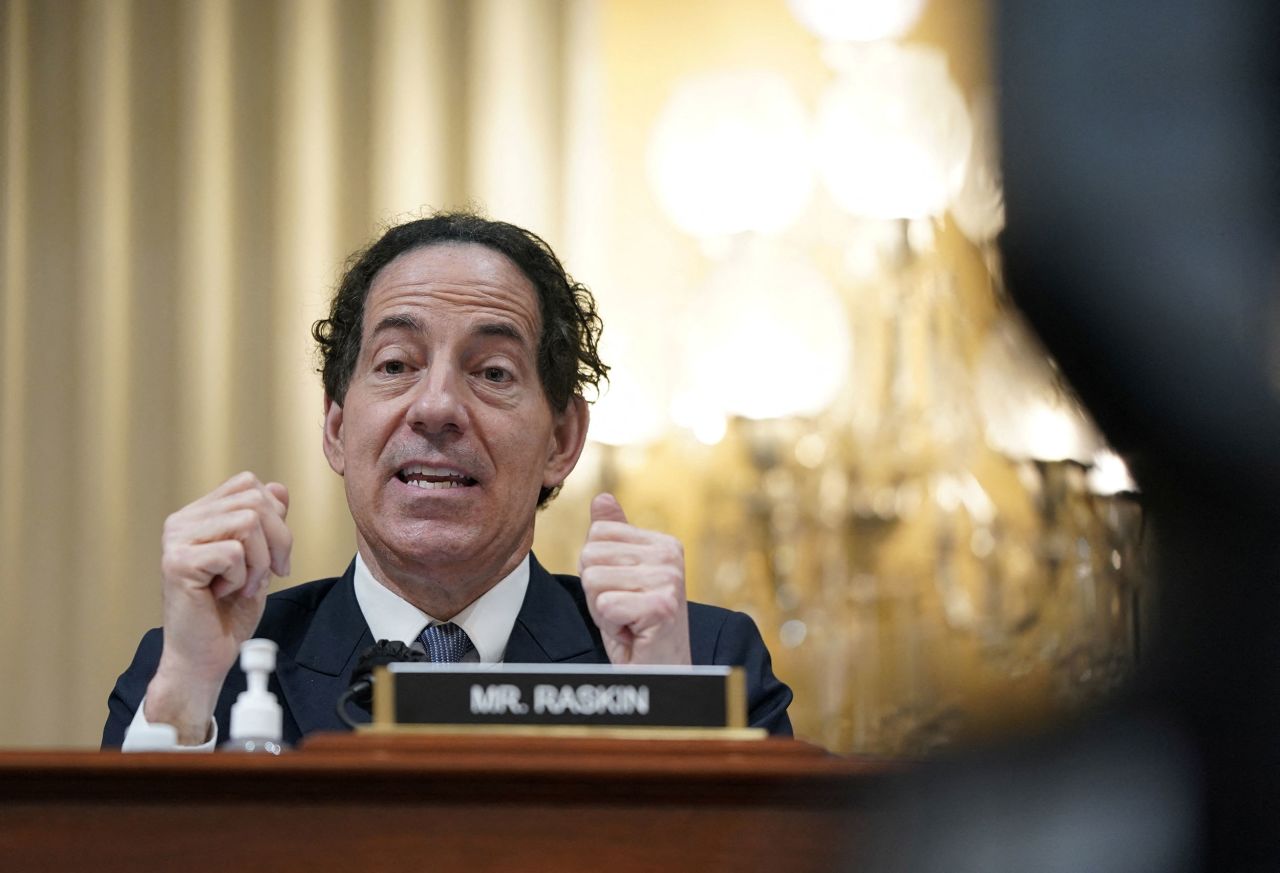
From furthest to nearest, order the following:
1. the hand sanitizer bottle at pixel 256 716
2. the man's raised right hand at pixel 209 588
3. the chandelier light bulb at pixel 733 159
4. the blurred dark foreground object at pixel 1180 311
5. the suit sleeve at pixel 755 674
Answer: the chandelier light bulb at pixel 733 159, the suit sleeve at pixel 755 674, the man's raised right hand at pixel 209 588, the hand sanitizer bottle at pixel 256 716, the blurred dark foreground object at pixel 1180 311

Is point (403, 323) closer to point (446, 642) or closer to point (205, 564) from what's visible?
point (446, 642)

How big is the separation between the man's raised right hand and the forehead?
49 cm

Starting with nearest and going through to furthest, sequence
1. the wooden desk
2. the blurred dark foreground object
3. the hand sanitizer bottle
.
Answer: the blurred dark foreground object < the wooden desk < the hand sanitizer bottle

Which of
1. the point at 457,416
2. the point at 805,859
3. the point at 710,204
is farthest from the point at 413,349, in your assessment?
the point at 710,204

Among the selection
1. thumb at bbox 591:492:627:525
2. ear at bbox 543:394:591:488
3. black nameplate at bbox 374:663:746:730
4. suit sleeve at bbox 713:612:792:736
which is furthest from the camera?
ear at bbox 543:394:591:488

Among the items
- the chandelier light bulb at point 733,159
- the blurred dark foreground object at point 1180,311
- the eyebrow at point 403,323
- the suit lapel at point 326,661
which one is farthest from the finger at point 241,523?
the chandelier light bulb at point 733,159

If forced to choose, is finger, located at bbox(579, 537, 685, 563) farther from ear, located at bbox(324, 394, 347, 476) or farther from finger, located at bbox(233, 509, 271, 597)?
ear, located at bbox(324, 394, 347, 476)

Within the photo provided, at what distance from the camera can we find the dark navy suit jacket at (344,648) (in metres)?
1.88

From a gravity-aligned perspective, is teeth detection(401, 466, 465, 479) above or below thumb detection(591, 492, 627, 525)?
above

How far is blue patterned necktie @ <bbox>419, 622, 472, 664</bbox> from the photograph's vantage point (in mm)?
2053

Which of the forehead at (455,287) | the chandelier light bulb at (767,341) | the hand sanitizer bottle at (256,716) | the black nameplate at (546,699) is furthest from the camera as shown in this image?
the chandelier light bulb at (767,341)

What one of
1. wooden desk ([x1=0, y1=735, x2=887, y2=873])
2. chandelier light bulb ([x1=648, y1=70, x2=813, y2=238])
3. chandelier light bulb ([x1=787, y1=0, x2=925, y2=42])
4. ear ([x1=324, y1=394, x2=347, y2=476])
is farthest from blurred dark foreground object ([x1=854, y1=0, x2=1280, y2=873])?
chandelier light bulb ([x1=787, y1=0, x2=925, y2=42])

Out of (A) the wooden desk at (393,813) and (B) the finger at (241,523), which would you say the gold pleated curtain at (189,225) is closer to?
(B) the finger at (241,523)

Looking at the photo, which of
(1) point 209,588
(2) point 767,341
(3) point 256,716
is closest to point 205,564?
(1) point 209,588
